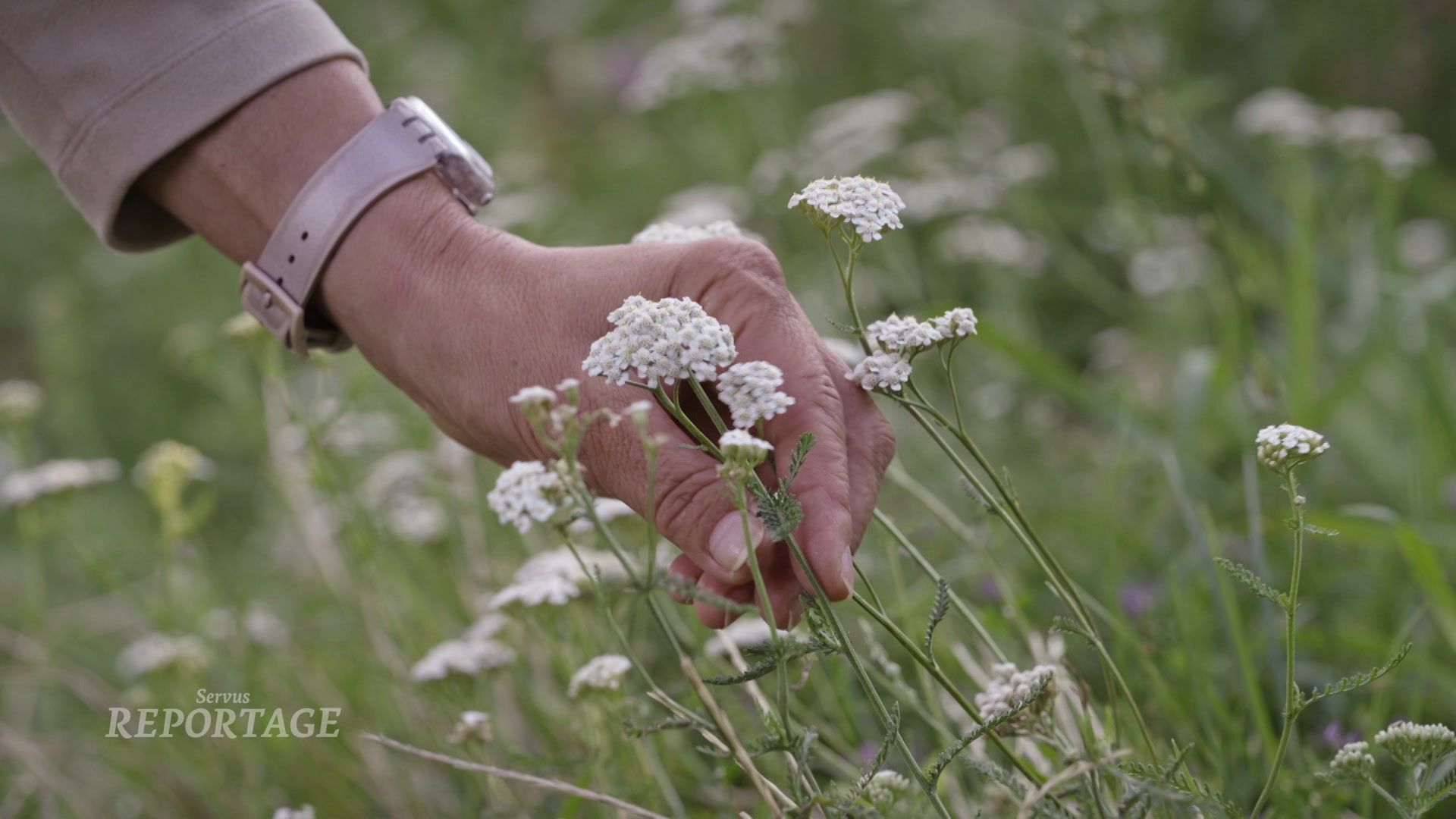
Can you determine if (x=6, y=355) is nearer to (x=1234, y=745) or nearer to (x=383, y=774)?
(x=383, y=774)

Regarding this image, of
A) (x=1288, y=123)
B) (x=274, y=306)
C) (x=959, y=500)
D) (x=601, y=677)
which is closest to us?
(x=601, y=677)

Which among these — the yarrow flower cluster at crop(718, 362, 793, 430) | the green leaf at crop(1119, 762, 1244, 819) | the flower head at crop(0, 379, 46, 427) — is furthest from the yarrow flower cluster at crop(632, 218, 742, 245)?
the flower head at crop(0, 379, 46, 427)

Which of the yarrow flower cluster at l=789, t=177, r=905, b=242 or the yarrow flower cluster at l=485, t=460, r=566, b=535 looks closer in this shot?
the yarrow flower cluster at l=485, t=460, r=566, b=535

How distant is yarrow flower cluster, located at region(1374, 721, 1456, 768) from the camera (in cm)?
112

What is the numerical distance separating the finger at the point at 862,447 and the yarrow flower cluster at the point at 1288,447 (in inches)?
14.0

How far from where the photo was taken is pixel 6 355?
18.9ft

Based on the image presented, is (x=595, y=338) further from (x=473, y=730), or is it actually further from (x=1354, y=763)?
(x=1354, y=763)

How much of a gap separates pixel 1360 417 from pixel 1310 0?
225 cm

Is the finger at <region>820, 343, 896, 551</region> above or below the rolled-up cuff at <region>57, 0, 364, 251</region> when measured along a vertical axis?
below

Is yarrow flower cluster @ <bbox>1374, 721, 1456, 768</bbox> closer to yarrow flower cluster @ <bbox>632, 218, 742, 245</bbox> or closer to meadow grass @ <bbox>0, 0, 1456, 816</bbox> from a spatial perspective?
meadow grass @ <bbox>0, 0, 1456, 816</bbox>

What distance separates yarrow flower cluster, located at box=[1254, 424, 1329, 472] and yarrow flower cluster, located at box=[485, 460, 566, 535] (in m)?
0.66

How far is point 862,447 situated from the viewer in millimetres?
1264

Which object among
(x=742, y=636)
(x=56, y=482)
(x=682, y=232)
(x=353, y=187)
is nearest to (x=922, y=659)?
(x=682, y=232)

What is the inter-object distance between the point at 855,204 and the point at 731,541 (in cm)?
35
